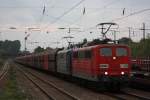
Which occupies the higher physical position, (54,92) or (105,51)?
(105,51)

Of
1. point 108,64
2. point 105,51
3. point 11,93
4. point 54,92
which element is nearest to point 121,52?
point 105,51

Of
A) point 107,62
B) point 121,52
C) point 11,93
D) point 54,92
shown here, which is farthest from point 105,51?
point 11,93

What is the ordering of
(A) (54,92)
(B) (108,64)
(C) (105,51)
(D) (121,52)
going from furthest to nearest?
1. (A) (54,92)
2. (D) (121,52)
3. (C) (105,51)
4. (B) (108,64)

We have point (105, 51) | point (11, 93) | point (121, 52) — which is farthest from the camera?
point (121, 52)

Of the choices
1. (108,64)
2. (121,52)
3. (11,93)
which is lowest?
(11,93)

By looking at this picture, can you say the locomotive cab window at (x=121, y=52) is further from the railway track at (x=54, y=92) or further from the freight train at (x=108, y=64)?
the railway track at (x=54, y=92)

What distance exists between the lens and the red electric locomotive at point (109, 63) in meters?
25.8

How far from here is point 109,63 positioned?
26.3 m

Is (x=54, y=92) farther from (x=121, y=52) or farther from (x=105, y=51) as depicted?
(x=121, y=52)

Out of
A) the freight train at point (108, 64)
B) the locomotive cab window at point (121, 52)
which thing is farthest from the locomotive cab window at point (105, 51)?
the locomotive cab window at point (121, 52)

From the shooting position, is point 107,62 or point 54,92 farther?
point 54,92

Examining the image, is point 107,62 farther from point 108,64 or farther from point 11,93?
point 11,93

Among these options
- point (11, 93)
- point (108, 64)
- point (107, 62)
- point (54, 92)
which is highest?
point (107, 62)

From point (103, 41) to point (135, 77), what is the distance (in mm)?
3382
